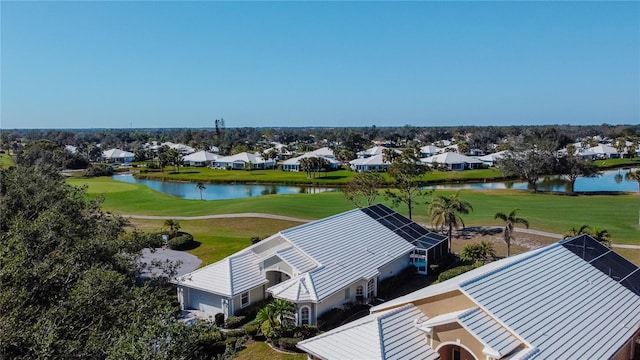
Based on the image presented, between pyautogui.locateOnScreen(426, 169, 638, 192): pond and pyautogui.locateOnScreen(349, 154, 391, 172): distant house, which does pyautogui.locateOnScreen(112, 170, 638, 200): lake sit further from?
pyautogui.locateOnScreen(349, 154, 391, 172): distant house

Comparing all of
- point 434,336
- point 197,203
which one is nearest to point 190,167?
point 197,203

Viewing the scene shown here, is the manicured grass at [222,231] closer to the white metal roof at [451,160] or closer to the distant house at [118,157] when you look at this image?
the white metal roof at [451,160]

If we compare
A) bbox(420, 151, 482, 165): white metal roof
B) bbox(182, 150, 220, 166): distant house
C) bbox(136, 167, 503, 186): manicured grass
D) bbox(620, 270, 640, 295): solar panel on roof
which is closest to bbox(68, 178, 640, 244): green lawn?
bbox(620, 270, 640, 295): solar panel on roof

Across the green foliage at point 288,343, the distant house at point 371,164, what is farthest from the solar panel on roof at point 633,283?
the distant house at point 371,164

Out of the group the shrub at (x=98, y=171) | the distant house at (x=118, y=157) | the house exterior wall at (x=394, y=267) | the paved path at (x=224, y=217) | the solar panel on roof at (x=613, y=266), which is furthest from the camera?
the distant house at (x=118, y=157)

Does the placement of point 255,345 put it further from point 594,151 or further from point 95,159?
point 95,159

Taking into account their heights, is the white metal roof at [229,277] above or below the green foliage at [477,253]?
above
